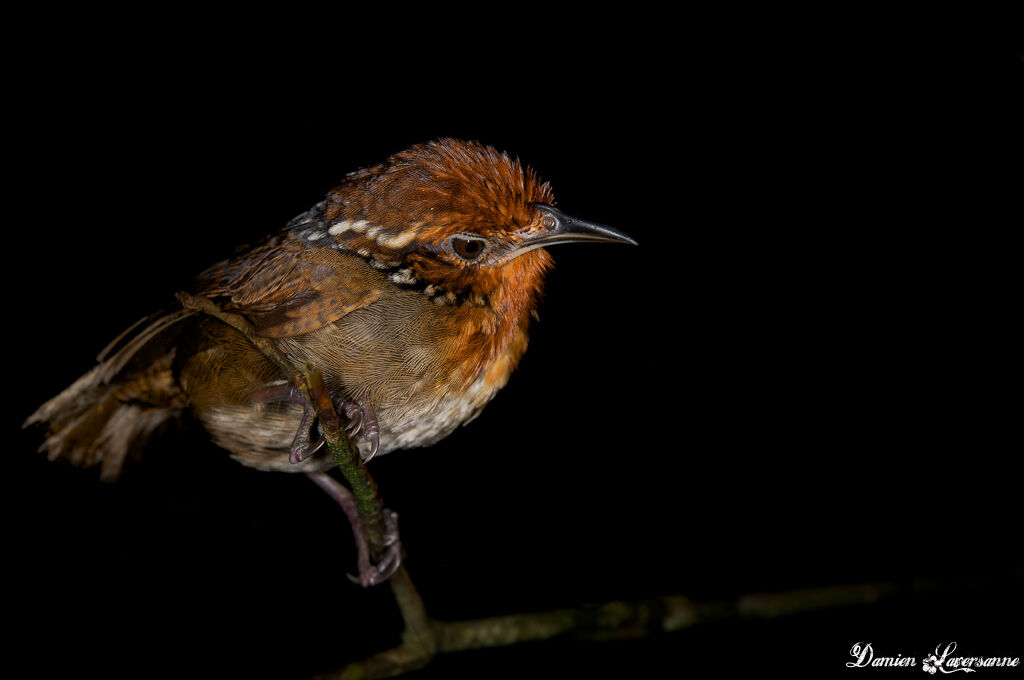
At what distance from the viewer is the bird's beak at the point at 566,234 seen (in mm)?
2062

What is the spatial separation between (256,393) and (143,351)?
394mm

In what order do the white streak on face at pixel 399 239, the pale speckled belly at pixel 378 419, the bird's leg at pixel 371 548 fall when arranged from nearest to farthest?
the white streak on face at pixel 399 239
the pale speckled belly at pixel 378 419
the bird's leg at pixel 371 548

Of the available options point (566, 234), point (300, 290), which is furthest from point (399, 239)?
point (566, 234)

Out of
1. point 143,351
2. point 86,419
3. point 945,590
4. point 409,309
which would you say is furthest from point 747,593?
point 86,419

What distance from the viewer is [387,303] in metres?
2.00

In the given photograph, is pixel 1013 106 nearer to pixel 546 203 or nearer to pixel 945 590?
pixel 945 590

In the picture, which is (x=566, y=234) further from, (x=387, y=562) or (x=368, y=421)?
(x=387, y=562)

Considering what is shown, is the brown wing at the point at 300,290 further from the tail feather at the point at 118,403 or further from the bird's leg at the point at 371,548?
the bird's leg at the point at 371,548

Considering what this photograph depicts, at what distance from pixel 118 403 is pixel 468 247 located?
133cm

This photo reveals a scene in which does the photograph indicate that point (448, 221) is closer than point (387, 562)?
Yes

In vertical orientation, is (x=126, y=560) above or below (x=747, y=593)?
below

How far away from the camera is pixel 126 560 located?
10.6ft

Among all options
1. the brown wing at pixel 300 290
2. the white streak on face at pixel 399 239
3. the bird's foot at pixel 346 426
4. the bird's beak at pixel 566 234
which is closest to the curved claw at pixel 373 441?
the bird's foot at pixel 346 426

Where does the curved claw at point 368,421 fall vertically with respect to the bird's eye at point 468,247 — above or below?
below
